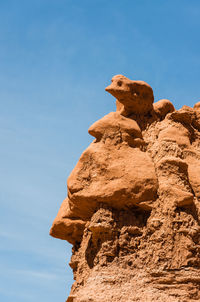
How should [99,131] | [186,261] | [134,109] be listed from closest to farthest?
[186,261]
[99,131]
[134,109]

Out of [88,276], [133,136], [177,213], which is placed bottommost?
[88,276]

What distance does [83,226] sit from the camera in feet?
37.3

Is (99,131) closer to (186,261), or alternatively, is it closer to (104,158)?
(104,158)

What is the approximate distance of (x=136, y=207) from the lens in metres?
10.3

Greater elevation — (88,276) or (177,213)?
(177,213)

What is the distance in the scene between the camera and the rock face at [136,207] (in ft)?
31.0

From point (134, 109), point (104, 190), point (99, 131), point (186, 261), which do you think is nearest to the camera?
point (186, 261)

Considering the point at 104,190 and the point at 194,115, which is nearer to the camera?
the point at 104,190

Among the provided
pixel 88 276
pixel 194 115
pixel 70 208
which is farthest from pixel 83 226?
pixel 194 115

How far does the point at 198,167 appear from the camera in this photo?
1110cm

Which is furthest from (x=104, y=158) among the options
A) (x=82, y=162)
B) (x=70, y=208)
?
(x=70, y=208)

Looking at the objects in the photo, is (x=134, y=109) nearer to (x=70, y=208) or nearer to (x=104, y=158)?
(x=104, y=158)

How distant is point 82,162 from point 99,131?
750 millimetres

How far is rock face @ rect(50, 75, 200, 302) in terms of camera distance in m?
9.46
